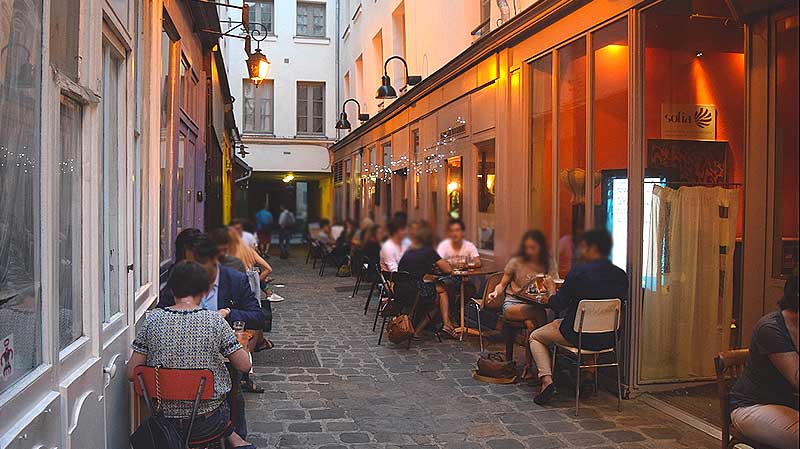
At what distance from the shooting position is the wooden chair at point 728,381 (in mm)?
3887

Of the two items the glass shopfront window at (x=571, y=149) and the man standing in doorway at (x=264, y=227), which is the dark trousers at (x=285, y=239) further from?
the glass shopfront window at (x=571, y=149)

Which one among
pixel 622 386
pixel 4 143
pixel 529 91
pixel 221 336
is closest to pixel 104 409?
pixel 221 336

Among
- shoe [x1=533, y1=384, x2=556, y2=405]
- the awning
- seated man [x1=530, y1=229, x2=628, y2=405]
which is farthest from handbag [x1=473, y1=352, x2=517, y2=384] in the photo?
the awning

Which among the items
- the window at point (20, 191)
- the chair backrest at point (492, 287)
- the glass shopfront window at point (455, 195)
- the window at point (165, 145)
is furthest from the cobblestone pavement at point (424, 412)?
the glass shopfront window at point (455, 195)

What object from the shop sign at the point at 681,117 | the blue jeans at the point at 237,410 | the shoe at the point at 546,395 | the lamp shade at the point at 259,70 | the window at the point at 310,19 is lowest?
the shoe at the point at 546,395

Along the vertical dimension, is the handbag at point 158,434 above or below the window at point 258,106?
below

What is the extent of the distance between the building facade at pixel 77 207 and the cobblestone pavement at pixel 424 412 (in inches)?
41.3

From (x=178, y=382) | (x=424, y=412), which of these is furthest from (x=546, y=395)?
(x=178, y=382)

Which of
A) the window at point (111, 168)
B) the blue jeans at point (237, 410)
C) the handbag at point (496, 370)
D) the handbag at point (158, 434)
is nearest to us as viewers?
the handbag at point (158, 434)

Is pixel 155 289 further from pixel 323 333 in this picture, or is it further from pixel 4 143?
pixel 323 333

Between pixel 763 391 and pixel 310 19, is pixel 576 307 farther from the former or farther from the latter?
pixel 763 391

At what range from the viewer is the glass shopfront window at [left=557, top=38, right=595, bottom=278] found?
845 millimetres

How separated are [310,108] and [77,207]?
2111 mm

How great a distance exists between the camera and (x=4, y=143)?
7.57 feet
